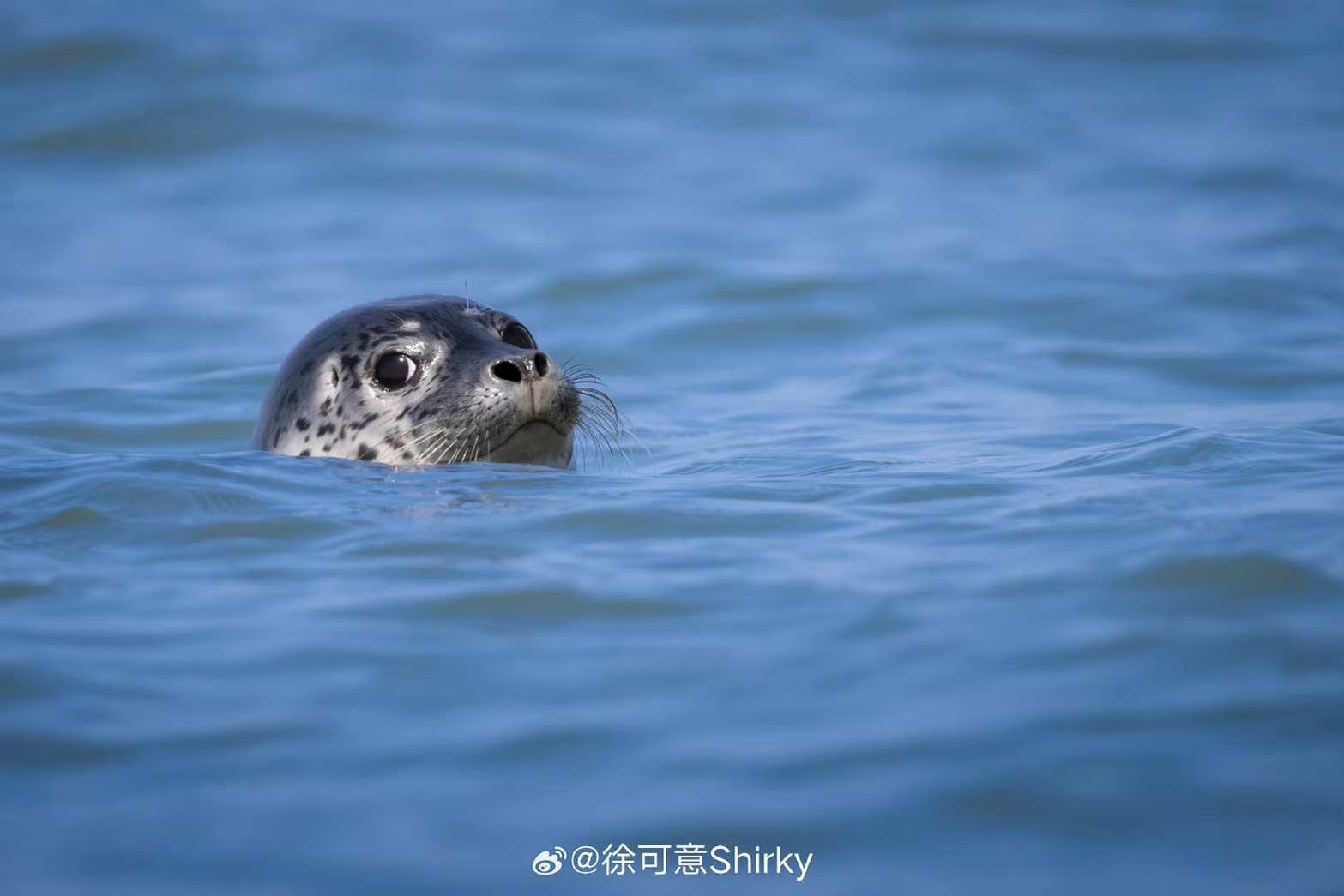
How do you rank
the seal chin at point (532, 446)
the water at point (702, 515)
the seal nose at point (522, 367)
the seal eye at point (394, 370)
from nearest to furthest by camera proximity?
the water at point (702, 515) → the seal nose at point (522, 367) → the seal chin at point (532, 446) → the seal eye at point (394, 370)

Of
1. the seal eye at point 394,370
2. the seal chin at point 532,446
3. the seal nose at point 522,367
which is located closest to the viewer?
the seal nose at point 522,367

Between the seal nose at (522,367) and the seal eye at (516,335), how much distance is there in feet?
2.21

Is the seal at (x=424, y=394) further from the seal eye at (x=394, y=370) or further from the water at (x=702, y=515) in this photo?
the water at (x=702, y=515)

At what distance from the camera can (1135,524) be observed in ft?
14.8

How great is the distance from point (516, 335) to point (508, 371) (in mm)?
793

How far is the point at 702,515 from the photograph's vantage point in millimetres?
4906

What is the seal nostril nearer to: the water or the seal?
the seal

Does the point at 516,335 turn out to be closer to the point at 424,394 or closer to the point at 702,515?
the point at 424,394

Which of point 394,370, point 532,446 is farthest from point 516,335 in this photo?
point 532,446

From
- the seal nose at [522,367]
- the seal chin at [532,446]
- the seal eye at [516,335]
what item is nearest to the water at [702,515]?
the seal chin at [532,446]

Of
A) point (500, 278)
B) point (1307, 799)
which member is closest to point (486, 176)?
point (500, 278)

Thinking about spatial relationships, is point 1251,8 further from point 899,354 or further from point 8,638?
point 8,638

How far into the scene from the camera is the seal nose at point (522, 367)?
5.38 meters

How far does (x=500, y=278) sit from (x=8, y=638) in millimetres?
6854
